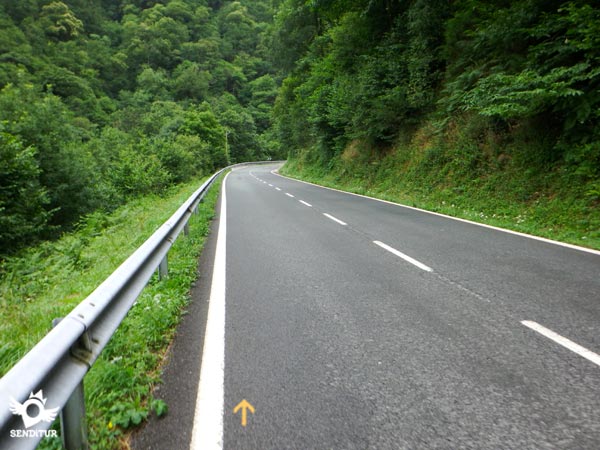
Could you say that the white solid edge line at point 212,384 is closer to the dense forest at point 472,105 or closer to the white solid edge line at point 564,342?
the white solid edge line at point 564,342

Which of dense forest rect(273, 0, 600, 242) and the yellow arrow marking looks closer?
the yellow arrow marking

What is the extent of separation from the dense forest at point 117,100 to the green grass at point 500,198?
43.6 ft

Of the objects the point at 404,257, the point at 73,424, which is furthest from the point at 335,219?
the point at 73,424

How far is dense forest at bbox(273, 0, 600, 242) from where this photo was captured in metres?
8.98

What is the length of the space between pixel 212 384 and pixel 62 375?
123 cm

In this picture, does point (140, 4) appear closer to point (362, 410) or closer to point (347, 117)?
point (347, 117)

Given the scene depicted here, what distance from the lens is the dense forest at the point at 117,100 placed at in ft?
61.1

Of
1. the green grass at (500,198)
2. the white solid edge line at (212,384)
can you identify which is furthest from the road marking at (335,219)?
the white solid edge line at (212,384)

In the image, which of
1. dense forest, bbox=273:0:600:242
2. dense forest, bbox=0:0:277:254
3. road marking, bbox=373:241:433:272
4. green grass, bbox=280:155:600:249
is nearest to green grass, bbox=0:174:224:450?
road marking, bbox=373:241:433:272

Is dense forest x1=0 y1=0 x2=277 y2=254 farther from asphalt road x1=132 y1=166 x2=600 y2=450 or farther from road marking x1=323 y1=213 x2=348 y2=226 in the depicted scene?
asphalt road x1=132 y1=166 x2=600 y2=450

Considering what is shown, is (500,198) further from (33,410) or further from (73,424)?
(33,410)

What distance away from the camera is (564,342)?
10.9ft

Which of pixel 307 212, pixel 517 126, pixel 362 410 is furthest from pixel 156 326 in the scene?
pixel 517 126

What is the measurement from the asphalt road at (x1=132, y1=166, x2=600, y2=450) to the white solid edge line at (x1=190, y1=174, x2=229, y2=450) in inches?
0.9
